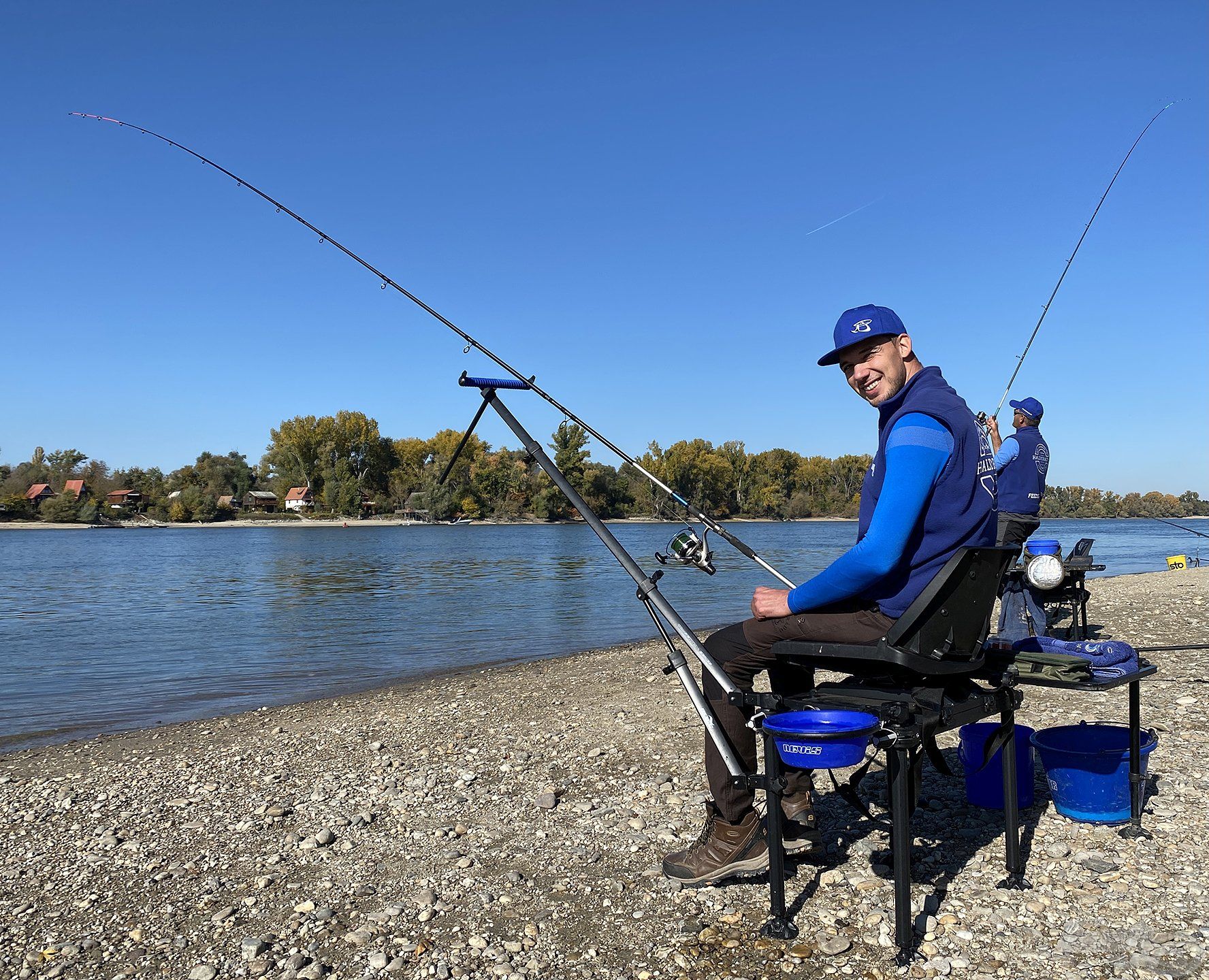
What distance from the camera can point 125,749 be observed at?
7133 mm

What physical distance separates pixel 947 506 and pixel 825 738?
0.93 m

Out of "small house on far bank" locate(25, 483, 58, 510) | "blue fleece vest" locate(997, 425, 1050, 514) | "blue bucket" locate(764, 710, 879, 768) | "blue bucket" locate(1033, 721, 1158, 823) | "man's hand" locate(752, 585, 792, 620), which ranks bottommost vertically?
"blue bucket" locate(1033, 721, 1158, 823)

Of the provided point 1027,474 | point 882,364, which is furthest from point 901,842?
point 1027,474

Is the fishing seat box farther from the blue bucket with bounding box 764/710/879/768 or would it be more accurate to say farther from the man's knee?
the man's knee

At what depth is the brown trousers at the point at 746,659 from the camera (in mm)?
3205

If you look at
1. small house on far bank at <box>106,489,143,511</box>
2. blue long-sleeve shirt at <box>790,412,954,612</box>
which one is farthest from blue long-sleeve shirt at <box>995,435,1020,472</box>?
small house on far bank at <box>106,489,143,511</box>

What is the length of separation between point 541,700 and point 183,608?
16661mm

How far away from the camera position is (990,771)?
14.3 feet

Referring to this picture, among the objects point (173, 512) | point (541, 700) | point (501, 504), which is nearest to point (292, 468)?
point (173, 512)

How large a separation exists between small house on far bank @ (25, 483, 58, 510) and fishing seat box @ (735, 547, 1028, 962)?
120345mm

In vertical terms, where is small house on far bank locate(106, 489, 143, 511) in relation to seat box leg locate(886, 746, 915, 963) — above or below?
above

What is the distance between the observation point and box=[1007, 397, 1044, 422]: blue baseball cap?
8367 millimetres

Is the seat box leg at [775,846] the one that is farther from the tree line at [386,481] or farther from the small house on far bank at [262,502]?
the small house on far bank at [262,502]

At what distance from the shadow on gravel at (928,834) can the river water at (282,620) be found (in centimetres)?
600
